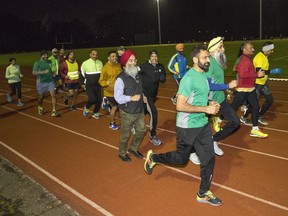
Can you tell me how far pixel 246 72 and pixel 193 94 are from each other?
117 inches

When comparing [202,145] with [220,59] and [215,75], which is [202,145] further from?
[220,59]

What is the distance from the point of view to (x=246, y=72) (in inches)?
285

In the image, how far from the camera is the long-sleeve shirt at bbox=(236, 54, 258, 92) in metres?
7.21

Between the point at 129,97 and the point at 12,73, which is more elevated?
the point at 12,73

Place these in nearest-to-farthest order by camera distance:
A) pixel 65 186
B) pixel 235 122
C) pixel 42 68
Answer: pixel 65 186 → pixel 235 122 → pixel 42 68

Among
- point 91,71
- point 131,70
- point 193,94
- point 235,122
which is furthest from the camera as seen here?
point 91,71

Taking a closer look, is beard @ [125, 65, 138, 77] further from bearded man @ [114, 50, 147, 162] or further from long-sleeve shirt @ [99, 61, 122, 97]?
long-sleeve shirt @ [99, 61, 122, 97]

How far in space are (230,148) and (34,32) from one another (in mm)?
93031

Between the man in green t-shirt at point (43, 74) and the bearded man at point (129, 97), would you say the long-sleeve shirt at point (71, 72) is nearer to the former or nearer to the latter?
the man in green t-shirt at point (43, 74)

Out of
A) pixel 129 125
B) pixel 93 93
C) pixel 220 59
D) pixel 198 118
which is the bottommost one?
pixel 129 125

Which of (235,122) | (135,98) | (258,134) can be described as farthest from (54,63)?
(235,122)

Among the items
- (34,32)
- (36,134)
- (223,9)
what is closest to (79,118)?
(36,134)

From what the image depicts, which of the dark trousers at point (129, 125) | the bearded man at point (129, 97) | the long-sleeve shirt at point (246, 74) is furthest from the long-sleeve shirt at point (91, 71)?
the long-sleeve shirt at point (246, 74)

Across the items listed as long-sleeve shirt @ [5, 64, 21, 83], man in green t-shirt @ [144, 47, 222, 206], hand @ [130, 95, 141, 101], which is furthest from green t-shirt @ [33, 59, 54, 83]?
man in green t-shirt @ [144, 47, 222, 206]
